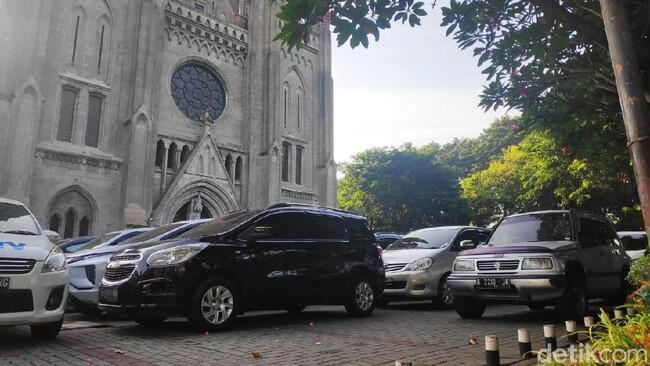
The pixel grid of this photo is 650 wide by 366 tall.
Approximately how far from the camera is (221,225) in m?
7.82

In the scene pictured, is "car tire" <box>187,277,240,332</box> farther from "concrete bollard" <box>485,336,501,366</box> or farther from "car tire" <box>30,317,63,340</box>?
"concrete bollard" <box>485,336,501,366</box>

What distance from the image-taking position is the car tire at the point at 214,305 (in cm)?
668

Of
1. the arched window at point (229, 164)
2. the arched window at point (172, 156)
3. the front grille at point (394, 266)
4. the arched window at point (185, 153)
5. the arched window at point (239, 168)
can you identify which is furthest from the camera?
the arched window at point (239, 168)

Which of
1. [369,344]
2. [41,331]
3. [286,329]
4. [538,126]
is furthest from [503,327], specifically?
[41,331]

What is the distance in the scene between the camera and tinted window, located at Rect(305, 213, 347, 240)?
848 centimetres

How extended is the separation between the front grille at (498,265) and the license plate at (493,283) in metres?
0.20

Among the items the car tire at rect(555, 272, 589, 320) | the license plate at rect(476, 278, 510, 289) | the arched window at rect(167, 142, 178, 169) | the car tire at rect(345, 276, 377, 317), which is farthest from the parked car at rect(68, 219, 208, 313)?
the arched window at rect(167, 142, 178, 169)

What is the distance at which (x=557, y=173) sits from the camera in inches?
920

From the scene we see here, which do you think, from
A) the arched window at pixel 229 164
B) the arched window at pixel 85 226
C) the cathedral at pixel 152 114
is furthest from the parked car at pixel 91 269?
the arched window at pixel 229 164

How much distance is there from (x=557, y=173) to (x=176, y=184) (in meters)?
18.8

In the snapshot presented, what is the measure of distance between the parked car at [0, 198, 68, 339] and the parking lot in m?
0.33

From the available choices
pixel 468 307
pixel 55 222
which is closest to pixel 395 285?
pixel 468 307

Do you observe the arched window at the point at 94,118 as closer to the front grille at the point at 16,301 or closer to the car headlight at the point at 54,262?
the car headlight at the point at 54,262

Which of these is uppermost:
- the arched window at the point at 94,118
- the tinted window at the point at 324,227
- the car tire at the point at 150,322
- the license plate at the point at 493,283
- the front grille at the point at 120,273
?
the arched window at the point at 94,118
